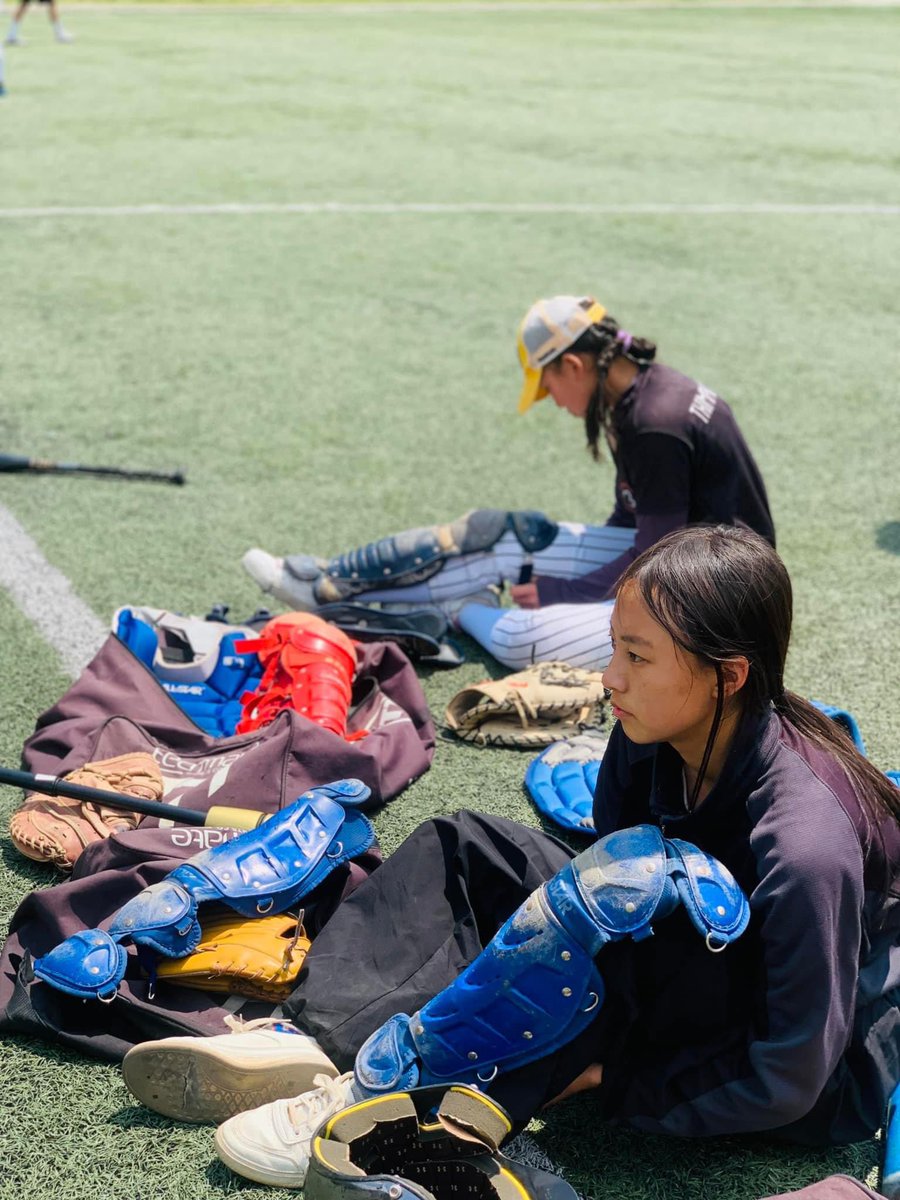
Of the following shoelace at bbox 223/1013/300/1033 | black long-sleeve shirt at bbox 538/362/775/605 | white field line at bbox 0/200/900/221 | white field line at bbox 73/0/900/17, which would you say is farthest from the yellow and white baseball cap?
white field line at bbox 73/0/900/17

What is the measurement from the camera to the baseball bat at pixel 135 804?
2.97m

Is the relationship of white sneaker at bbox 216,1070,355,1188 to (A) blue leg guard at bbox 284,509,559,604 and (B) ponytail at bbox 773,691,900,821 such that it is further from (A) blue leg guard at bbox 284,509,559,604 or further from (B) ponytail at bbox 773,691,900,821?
(A) blue leg guard at bbox 284,509,559,604

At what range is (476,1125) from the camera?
2.05 m

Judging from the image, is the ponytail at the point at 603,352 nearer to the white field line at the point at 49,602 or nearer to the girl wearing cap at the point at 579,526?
the girl wearing cap at the point at 579,526

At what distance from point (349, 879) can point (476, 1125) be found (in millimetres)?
796

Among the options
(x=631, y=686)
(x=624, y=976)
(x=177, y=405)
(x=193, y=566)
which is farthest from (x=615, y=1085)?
(x=177, y=405)

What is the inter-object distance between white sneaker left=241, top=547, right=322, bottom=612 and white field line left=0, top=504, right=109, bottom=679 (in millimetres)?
520

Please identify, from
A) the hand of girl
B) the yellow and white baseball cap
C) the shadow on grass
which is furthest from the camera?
the shadow on grass

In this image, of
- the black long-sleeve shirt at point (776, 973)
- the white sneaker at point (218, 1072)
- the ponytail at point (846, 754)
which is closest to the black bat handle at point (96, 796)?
the white sneaker at point (218, 1072)

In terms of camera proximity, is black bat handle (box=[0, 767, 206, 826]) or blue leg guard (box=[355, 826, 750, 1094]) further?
black bat handle (box=[0, 767, 206, 826])

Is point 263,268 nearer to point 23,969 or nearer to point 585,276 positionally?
point 585,276

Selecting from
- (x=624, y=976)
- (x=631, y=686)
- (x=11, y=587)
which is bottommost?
(x=11, y=587)

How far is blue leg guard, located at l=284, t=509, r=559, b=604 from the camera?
416cm

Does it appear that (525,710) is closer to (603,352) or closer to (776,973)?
(603,352)
